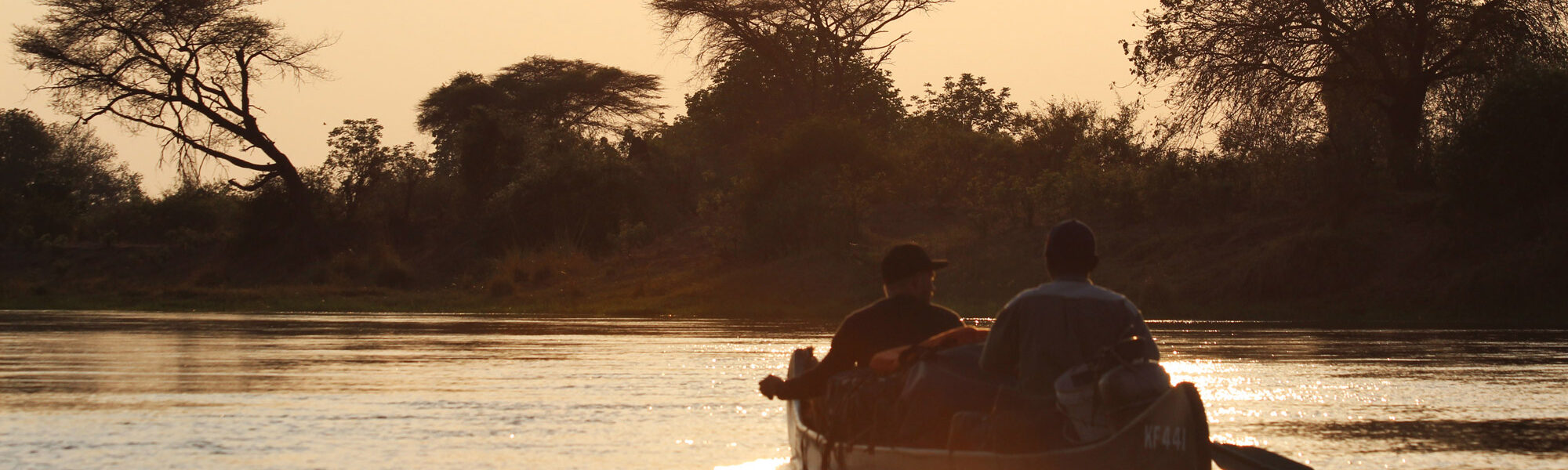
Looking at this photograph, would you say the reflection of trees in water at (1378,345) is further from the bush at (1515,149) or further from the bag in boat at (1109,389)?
the bag in boat at (1109,389)

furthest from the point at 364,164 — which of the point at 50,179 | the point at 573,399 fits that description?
the point at 573,399

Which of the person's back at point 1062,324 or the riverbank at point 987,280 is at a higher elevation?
the riverbank at point 987,280

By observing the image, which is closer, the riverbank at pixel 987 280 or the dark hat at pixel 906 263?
the dark hat at pixel 906 263

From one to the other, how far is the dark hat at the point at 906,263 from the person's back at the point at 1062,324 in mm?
1080

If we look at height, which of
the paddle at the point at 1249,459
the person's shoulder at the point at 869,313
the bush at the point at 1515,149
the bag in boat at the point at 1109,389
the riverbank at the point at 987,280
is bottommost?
the paddle at the point at 1249,459

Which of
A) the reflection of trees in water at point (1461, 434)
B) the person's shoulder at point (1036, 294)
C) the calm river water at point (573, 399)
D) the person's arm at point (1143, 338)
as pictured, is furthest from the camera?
the reflection of trees in water at point (1461, 434)

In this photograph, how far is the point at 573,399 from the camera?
1341 centimetres

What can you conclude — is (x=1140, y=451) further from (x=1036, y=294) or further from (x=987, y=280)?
(x=987, y=280)

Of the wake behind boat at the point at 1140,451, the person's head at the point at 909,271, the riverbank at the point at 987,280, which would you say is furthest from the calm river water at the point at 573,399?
the riverbank at the point at 987,280

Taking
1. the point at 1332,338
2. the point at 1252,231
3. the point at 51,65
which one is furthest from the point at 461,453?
the point at 51,65

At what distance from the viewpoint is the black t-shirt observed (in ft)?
27.3

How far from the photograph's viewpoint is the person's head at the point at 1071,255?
23.4 ft

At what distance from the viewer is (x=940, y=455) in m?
7.35

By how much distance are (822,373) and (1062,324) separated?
2028 millimetres
